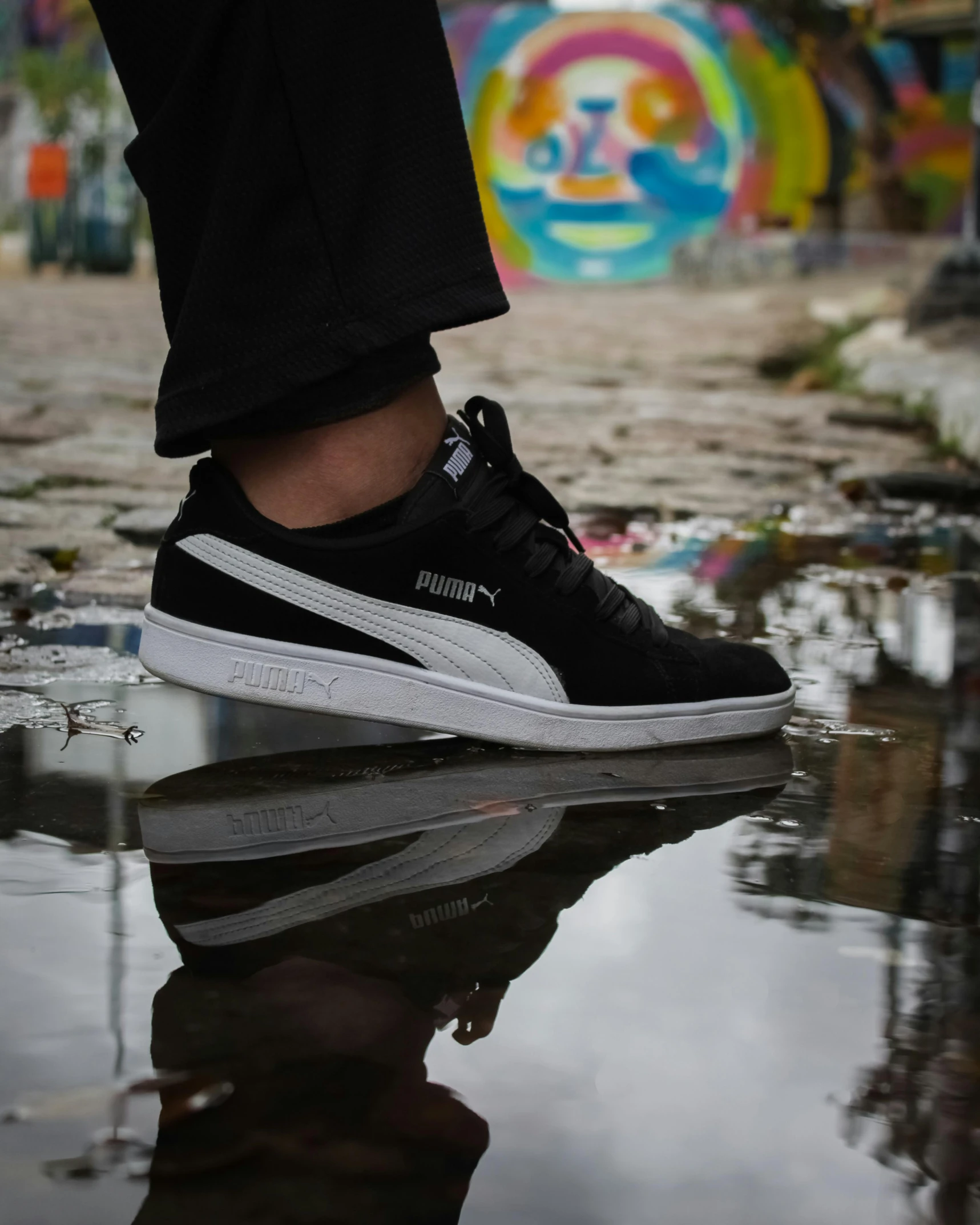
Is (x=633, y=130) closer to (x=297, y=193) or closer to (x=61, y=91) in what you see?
(x=61, y=91)

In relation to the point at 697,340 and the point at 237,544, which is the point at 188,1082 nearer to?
the point at 237,544

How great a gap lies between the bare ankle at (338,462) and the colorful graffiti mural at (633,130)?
2001cm

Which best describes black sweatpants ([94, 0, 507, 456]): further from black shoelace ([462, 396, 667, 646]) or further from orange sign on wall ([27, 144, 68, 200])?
orange sign on wall ([27, 144, 68, 200])

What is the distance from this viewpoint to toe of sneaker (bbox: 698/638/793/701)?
1.37 m

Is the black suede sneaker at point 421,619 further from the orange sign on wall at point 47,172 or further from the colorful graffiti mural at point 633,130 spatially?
the colorful graffiti mural at point 633,130

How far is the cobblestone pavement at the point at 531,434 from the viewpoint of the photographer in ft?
7.66

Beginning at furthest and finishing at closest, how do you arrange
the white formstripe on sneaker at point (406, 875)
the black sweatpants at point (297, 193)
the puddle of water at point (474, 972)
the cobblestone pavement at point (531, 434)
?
1. the cobblestone pavement at point (531, 434)
2. the black sweatpants at point (297, 193)
3. the white formstripe on sneaker at point (406, 875)
4. the puddle of water at point (474, 972)

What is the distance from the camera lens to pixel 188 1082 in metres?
0.70

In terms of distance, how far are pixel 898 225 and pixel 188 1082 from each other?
16.7 m

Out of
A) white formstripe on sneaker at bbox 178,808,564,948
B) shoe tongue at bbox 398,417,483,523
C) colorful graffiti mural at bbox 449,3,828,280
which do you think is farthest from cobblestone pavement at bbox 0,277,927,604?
colorful graffiti mural at bbox 449,3,828,280

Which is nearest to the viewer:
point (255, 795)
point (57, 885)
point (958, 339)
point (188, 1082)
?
point (188, 1082)

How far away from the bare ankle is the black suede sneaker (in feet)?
0.05

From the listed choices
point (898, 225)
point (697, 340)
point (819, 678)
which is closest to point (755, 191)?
point (898, 225)

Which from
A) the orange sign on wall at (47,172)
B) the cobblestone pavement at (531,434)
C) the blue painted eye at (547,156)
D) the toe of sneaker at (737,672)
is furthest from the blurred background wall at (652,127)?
the toe of sneaker at (737,672)
